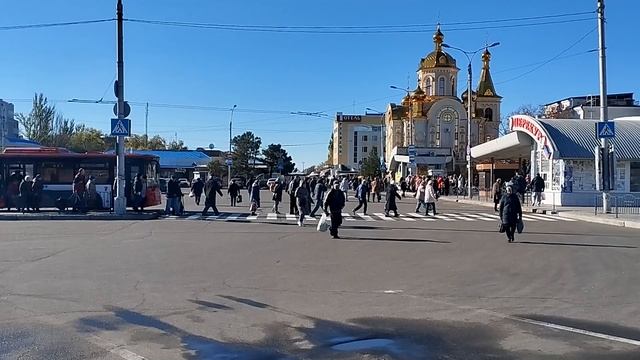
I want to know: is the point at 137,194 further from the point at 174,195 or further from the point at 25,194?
the point at 25,194

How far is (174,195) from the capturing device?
28547 millimetres

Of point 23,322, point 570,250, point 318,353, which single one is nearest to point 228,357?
point 318,353

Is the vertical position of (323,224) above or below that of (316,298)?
above

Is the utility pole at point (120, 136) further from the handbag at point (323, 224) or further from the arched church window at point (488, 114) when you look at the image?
the arched church window at point (488, 114)

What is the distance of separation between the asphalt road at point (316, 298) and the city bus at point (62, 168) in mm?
12167

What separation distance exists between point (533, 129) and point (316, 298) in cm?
3454

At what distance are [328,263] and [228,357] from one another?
23.5 feet

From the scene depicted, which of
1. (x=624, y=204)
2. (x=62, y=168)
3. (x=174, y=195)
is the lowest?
(x=624, y=204)

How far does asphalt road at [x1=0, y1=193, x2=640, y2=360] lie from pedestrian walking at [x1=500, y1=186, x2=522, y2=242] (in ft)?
1.56

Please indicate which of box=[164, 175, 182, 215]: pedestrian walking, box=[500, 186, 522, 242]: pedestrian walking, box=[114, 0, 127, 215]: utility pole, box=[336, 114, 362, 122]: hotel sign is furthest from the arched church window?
box=[500, 186, 522, 242]: pedestrian walking

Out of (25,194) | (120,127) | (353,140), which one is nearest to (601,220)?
(120,127)

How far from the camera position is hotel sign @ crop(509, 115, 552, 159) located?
39.1 meters

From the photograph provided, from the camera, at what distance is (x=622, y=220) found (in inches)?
996

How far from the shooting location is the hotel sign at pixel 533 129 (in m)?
39.1
